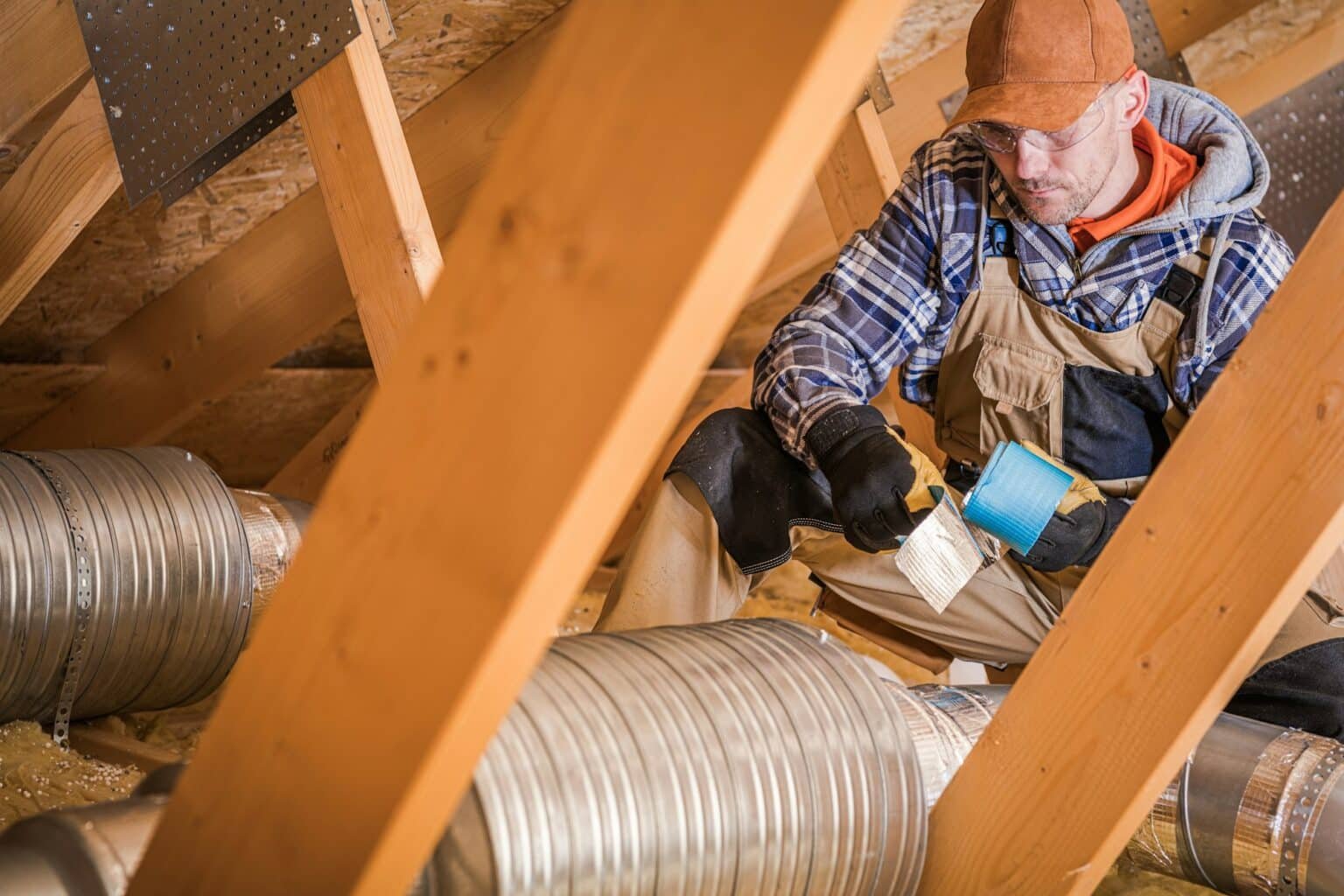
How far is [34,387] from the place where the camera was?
9.89 ft

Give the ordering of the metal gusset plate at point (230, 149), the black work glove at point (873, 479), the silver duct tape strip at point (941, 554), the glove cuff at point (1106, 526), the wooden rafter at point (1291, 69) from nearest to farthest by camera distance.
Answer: the silver duct tape strip at point (941, 554)
the black work glove at point (873, 479)
the glove cuff at point (1106, 526)
the metal gusset plate at point (230, 149)
the wooden rafter at point (1291, 69)

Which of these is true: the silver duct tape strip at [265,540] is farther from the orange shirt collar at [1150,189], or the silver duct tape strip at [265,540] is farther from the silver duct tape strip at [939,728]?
the orange shirt collar at [1150,189]

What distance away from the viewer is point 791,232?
3039 millimetres

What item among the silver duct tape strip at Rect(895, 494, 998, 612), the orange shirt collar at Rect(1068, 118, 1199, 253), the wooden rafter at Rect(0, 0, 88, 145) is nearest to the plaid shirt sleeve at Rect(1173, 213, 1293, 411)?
the orange shirt collar at Rect(1068, 118, 1199, 253)

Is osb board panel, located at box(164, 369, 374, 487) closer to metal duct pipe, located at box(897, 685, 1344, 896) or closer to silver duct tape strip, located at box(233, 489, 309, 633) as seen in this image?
silver duct tape strip, located at box(233, 489, 309, 633)

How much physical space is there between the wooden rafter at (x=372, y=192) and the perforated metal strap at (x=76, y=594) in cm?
54

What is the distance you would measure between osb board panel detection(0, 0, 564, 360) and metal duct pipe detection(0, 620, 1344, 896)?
1.47 metres

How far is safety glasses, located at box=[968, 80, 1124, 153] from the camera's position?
178 centimetres

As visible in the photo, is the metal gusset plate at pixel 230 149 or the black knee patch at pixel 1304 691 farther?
the metal gusset plate at pixel 230 149

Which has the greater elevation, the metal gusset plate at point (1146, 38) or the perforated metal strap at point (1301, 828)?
the metal gusset plate at point (1146, 38)

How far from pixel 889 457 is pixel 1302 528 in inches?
22.2

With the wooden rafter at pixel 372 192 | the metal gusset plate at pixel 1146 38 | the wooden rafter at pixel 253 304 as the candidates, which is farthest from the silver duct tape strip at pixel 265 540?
the metal gusset plate at pixel 1146 38

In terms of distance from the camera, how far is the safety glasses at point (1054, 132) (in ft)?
5.85

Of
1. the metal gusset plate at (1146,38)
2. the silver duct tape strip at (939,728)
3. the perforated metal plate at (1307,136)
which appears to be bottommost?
the silver duct tape strip at (939,728)
